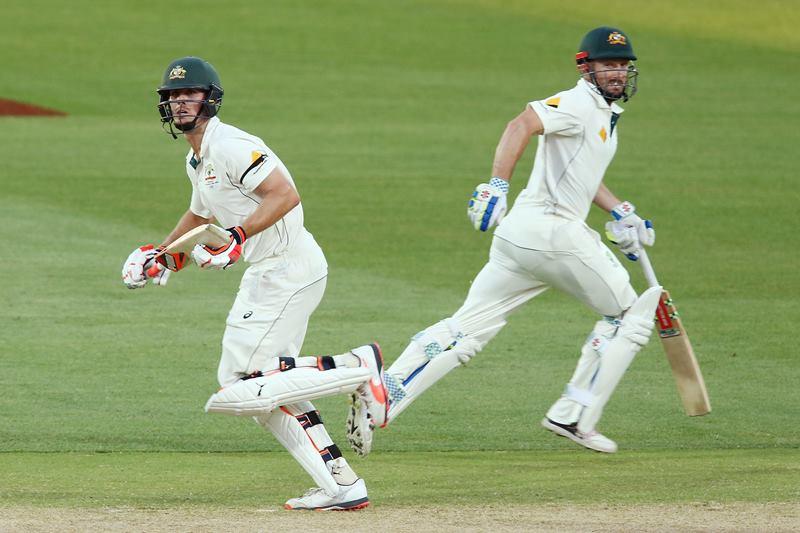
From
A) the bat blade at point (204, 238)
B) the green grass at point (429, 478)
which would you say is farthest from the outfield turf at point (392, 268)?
the bat blade at point (204, 238)

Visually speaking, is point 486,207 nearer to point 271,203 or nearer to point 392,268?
point 271,203

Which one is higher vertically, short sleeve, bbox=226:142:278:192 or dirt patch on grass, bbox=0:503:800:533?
short sleeve, bbox=226:142:278:192

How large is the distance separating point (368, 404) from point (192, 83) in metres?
1.63

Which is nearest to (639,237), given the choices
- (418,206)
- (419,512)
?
(419,512)

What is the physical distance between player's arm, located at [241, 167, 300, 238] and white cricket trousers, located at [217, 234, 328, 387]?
0.28 m

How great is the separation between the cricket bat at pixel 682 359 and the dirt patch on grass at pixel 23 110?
1899cm

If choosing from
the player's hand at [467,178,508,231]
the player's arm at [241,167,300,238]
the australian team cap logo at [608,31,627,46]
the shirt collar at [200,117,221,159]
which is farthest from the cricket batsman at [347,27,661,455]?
the shirt collar at [200,117,221,159]

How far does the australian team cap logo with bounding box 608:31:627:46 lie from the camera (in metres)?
7.53

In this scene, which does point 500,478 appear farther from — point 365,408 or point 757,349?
point 757,349

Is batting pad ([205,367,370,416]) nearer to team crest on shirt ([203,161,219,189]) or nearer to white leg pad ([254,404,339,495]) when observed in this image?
white leg pad ([254,404,339,495])

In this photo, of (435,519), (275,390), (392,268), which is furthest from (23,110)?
(435,519)

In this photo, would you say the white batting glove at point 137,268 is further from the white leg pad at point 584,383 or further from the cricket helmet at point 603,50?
the cricket helmet at point 603,50

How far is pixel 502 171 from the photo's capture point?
7043mm

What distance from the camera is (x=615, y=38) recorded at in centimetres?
754
